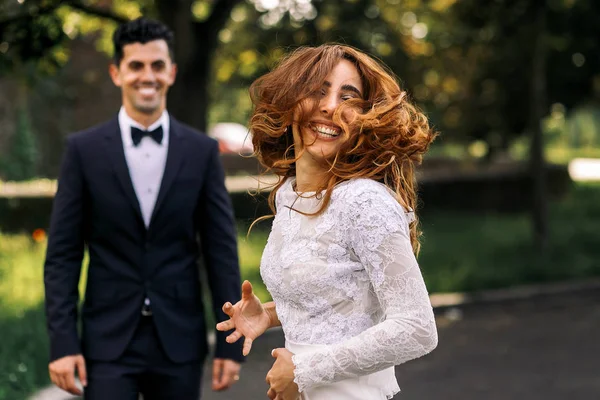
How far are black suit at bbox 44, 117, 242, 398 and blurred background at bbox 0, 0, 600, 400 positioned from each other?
10.1 ft

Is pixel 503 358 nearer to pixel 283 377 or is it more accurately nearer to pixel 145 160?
pixel 145 160

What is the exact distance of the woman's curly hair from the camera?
2703 mm

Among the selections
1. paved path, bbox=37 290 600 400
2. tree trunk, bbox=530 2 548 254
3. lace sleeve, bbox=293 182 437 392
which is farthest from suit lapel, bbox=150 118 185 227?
tree trunk, bbox=530 2 548 254

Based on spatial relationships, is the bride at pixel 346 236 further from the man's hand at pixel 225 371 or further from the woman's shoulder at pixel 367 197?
the man's hand at pixel 225 371

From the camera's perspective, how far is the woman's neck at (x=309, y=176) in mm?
2844

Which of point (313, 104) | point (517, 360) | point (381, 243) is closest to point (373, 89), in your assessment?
point (313, 104)

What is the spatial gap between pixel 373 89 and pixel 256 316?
70cm

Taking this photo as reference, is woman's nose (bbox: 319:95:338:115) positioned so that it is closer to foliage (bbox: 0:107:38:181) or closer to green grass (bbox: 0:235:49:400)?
green grass (bbox: 0:235:49:400)

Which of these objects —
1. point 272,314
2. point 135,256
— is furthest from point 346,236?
point 135,256

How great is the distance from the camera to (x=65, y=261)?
4344 mm

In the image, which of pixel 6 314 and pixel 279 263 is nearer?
pixel 279 263

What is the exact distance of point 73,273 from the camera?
4.37m

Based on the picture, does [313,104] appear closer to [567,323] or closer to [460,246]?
[567,323]

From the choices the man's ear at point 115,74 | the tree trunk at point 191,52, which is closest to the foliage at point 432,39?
the tree trunk at point 191,52
